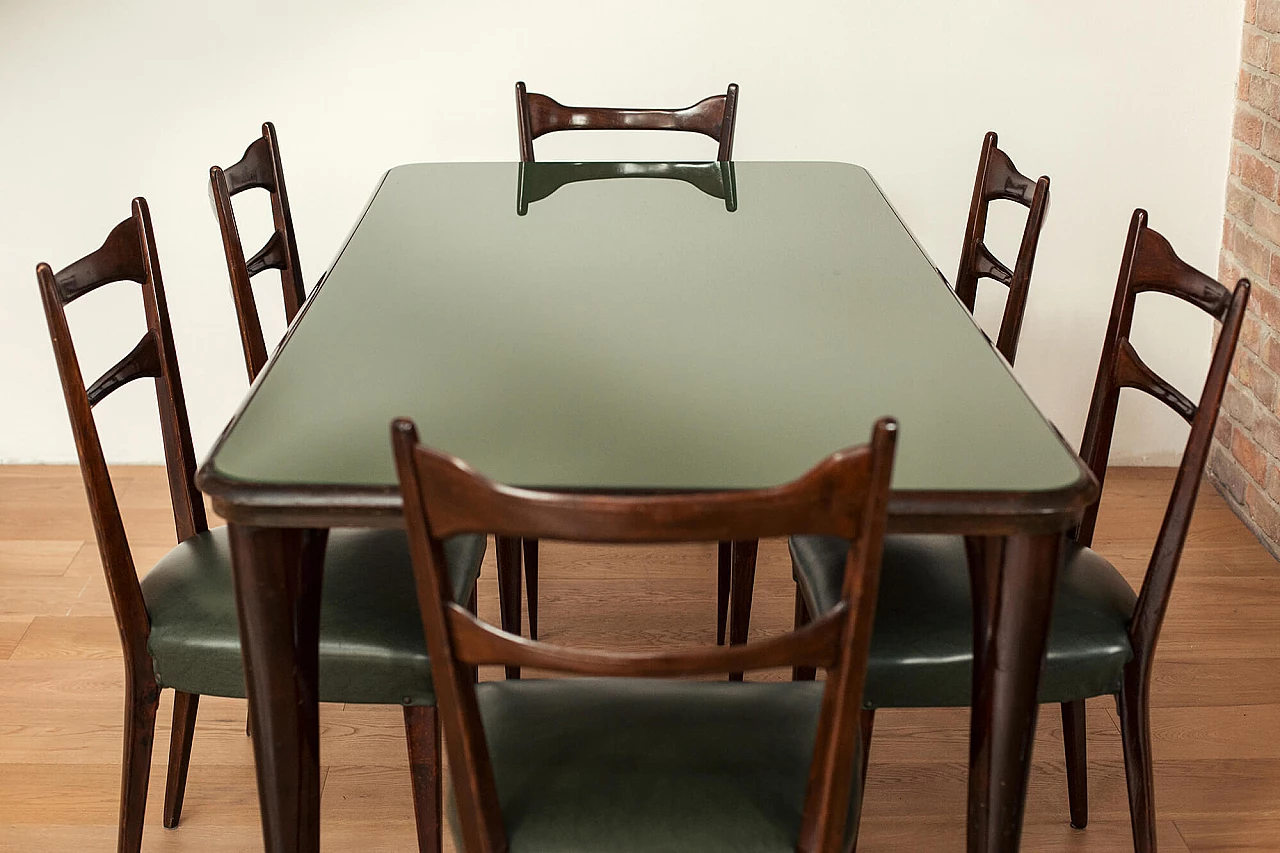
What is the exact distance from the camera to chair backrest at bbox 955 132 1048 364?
208 cm

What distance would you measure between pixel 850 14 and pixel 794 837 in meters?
2.13

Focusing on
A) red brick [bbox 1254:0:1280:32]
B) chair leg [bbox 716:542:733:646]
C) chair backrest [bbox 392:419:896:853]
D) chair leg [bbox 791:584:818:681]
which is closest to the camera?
chair backrest [bbox 392:419:896:853]

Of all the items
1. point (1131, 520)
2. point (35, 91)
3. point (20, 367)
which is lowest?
point (1131, 520)

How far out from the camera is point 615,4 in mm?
2887

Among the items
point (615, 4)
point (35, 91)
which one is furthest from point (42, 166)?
point (615, 4)

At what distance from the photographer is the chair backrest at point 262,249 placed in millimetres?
2012

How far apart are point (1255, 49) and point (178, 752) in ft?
8.34

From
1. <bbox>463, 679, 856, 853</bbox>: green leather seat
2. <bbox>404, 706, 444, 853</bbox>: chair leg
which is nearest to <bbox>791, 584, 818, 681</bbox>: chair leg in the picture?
<bbox>463, 679, 856, 853</bbox>: green leather seat

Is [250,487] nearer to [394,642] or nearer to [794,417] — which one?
[394,642]

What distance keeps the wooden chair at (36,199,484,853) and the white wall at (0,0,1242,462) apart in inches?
49.4

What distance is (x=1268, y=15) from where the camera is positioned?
8.95ft

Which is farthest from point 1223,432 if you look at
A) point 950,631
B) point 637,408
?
point 637,408

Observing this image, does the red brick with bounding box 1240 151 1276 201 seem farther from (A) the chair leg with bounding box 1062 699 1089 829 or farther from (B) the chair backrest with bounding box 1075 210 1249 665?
(A) the chair leg with bounding box 1062 699 1089 829

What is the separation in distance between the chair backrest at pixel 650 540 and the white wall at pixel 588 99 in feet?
6.65
